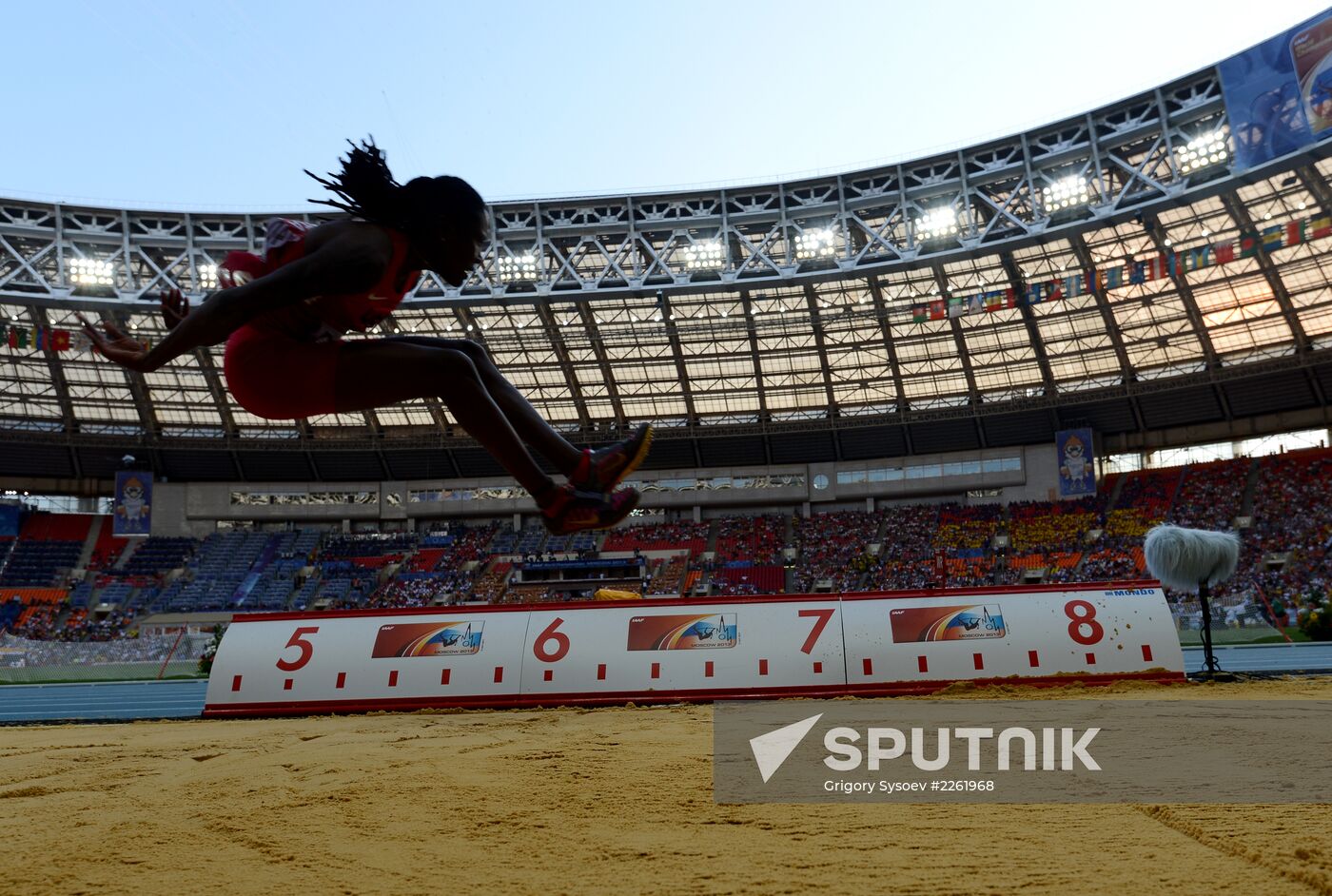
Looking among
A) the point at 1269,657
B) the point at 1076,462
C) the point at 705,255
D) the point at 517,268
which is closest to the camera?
the point at 1269,657

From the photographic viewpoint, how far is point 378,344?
13.6 ft

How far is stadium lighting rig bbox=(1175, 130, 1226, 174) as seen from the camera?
2989 cm

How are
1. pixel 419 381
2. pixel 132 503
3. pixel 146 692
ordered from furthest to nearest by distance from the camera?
pixel 132 503, pixel 146 692, pixel 419 381

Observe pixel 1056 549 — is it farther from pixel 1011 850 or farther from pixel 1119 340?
pixel 1011 850

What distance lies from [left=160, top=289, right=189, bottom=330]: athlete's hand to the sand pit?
8.77 feet

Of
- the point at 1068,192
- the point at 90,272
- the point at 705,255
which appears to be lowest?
the point at 90,272

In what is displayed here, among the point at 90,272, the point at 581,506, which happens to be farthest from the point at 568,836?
the point at 90,272

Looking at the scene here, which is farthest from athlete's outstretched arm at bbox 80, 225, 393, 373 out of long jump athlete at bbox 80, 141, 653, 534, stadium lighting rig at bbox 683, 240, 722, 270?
stadium lighting rig at bbox 683, 240, 722, 270

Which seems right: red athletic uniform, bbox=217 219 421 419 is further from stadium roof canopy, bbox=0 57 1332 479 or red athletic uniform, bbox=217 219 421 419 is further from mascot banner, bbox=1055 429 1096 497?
mascot banner, bbox=1055 429 1096 497

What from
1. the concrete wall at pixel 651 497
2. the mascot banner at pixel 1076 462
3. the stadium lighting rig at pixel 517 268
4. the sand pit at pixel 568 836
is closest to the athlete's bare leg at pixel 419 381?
the sand pit at pixel 568 836

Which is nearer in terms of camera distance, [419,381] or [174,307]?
[419,381]

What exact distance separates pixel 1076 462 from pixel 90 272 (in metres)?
44.5

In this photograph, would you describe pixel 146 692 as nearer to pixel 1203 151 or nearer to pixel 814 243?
pixel 814 243

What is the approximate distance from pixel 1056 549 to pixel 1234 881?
40.7 metres
